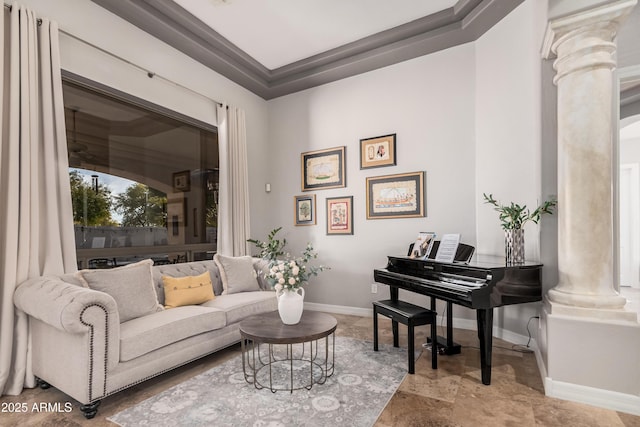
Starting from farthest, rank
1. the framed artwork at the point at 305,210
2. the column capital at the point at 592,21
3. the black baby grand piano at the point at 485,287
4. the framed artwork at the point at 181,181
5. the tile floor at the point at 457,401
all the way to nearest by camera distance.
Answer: the framed artwork at the point at 305,210
the framed artwork at the point at 181,181
the black baby grand piano at the point at 485,287
the column capital at the point at 592,21
the tile floor at the point at 457,401

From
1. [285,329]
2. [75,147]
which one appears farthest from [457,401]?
[75,147]

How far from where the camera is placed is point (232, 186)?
448 centimetres

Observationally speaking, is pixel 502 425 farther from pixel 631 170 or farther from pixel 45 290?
pixel 631 170

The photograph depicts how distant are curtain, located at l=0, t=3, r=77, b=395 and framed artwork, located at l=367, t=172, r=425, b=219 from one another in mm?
3182

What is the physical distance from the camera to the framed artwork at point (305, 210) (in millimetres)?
4930

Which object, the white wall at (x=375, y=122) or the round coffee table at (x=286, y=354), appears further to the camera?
the white wall at (x=375, y=122)

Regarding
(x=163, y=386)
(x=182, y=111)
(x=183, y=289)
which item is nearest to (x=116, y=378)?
(x=163, y=386)

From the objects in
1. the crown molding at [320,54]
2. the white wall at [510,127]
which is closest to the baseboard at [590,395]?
the white wall at [510,127]

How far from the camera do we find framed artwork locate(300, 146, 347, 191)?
470 cm

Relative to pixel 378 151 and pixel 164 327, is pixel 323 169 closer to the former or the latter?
pixel 378 151

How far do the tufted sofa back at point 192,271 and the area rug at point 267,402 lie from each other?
101 cm

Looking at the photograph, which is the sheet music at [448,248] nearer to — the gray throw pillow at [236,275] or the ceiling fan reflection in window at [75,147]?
the gray throw pillow at [236,275]

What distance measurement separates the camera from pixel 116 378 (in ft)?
7.29

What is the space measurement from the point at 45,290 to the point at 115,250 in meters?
1.06
